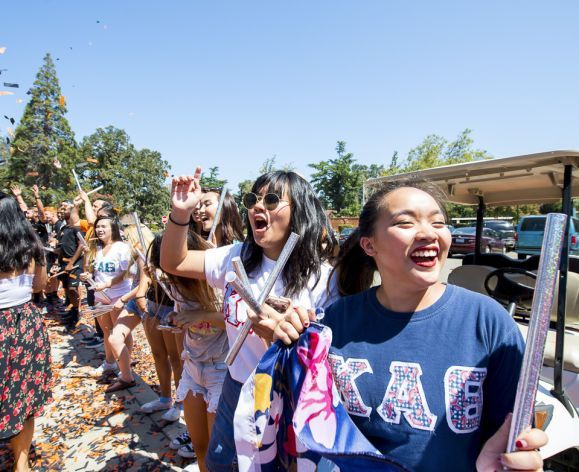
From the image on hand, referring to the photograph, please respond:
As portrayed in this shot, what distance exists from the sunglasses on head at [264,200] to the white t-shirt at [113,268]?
11.1ft

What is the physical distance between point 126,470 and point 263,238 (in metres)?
2.66

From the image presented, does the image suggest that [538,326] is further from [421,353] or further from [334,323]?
[334,323]

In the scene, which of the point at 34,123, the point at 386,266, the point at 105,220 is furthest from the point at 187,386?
the point at 34,123

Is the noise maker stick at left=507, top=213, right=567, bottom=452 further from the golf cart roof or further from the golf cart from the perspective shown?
the golf cart roof

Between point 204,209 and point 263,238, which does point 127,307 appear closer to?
point 204,209

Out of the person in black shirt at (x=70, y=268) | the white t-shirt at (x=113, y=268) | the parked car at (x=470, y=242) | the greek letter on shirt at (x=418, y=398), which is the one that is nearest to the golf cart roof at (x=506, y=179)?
the greek letter on shirt at (x=418, y=398)

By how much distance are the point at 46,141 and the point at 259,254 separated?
42.4 metres

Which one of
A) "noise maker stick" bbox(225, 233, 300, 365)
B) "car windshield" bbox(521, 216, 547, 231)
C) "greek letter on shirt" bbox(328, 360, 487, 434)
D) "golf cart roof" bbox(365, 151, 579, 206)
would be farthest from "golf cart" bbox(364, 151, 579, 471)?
"car windshield" bbox(521, 216, 547, 231)

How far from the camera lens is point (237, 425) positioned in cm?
129

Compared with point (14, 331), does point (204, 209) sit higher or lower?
higher

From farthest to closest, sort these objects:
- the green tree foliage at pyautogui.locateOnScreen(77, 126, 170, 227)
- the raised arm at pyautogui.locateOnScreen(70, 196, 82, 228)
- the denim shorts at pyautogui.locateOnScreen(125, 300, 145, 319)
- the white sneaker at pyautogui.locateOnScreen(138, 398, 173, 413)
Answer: the green tree foliage at pyautogui.locateOnScreen(77, 126, 170, 227) < the raised arm at pyautogui.locateOnScreen(70, 196, 82, 228) < the denim shorts at pyautogui.locateOnScreen(125, 300, 145, 319) < the white sneaker at pyautogui.locateOnScreen(138, 398, 173, 413)

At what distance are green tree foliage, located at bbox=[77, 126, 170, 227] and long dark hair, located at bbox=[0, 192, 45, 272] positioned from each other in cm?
3768

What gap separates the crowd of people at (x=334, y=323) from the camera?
1.19m

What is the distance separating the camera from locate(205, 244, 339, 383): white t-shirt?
192 cm
